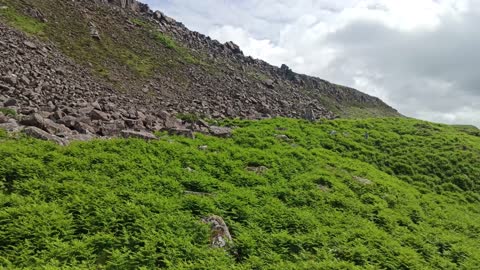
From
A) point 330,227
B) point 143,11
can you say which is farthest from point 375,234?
point 143,11

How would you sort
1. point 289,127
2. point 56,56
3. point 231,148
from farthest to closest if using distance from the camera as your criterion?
1. point 56,56
2. point 289,127
3. point 231,148

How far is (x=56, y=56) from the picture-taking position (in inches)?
1281

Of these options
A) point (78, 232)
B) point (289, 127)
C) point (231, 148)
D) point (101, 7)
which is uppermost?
point (101, 7)

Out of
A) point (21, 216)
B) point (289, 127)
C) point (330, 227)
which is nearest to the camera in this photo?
point (21, 216)

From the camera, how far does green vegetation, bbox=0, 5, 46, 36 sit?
35.0m

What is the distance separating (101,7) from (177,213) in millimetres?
52161

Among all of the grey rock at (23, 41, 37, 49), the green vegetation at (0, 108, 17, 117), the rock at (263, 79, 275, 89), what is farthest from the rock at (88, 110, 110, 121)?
the rock at (263, 79, 275, 89)

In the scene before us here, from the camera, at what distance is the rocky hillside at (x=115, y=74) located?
63.3 ft

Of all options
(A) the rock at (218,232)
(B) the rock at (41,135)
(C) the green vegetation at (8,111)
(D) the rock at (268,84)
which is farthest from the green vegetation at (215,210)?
(D) the rock at (268,84)

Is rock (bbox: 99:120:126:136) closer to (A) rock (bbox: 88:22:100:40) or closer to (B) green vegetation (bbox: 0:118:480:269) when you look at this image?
(B) green vegetation (bbox: 0:118:480:269)

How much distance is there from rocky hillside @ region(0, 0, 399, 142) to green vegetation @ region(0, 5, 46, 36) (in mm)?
163

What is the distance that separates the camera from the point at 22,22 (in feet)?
120

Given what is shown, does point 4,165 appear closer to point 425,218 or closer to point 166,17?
point 425,218

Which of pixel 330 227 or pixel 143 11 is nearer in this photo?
pixel 330 227
